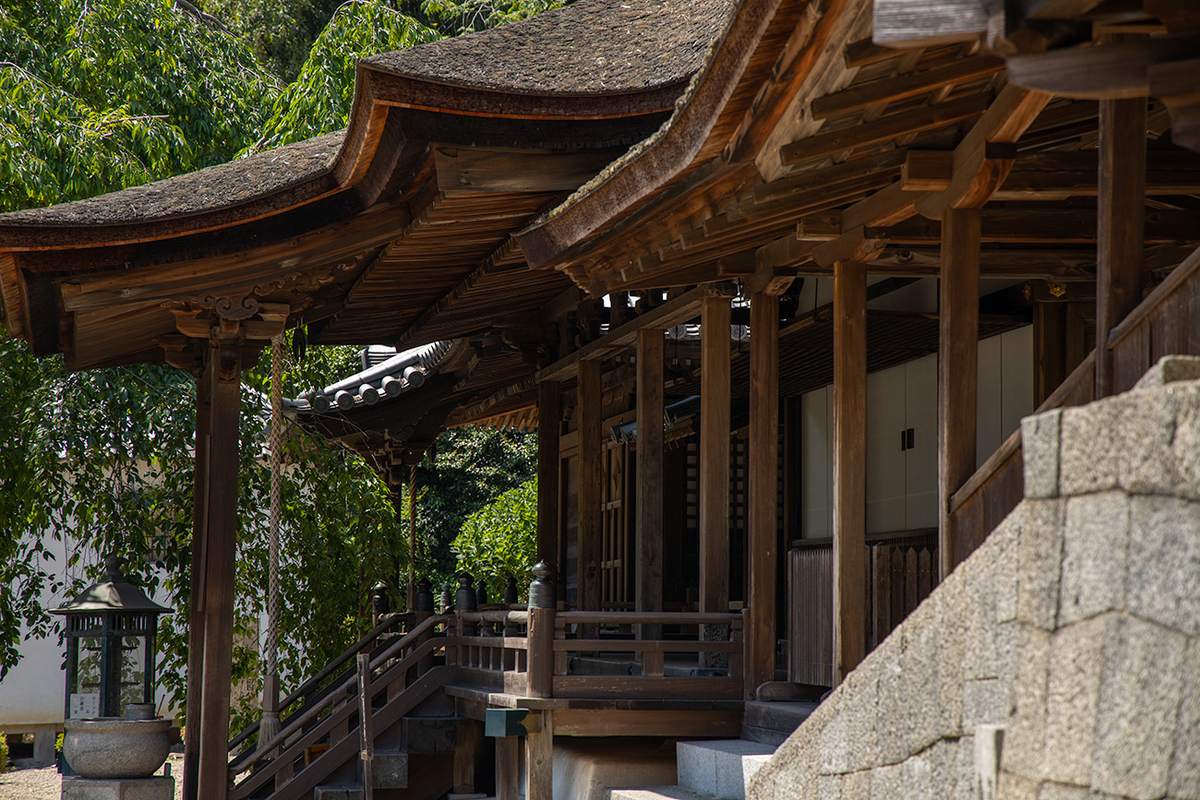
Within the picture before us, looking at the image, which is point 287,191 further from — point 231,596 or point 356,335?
point 356,335

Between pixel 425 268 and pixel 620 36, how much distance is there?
2192 mm

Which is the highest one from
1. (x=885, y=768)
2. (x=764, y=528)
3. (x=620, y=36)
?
(x=620, y=36)

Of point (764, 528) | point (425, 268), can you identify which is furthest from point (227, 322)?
point (764, 528)

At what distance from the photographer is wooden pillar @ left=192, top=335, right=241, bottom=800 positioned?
8.05 meters

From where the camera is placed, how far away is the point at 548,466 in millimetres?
12156

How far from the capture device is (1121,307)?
13.0 ft

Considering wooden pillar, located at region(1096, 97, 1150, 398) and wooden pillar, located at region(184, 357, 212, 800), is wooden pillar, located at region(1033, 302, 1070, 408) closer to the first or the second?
wooden pillar, located at region(1096, 97, 1150, 398)

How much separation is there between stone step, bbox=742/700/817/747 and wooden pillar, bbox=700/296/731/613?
79 cm

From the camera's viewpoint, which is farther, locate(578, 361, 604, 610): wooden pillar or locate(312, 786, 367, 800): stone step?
locate(578, 361, 604, 610): wooden pillar

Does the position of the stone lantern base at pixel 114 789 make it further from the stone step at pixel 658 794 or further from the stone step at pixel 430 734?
the stone step at pixel 658 794

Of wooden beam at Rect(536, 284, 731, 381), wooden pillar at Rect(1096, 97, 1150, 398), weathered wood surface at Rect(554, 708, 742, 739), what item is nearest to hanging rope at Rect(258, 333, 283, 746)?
wooden beam at Rect(536, 284, 731, 381)

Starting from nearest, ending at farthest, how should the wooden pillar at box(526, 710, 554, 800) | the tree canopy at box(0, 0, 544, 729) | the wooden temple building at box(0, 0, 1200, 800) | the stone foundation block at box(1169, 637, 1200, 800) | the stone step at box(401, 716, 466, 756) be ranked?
1. the stone foundation block at box(1169, 637, 1200, 800)
2. the wooden temple building at box(0, 0, 1200, 800)
3. the wooden pillar at box(526, 710, 554, 800)
4. the stone step at box(401, 716, 466, 756)
5. the tree canopy at box(0, 0, 544, 729)

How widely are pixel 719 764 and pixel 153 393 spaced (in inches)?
254

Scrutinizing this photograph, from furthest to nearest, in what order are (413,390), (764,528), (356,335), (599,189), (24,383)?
(413,390) < (356,335) < (24,383) < (764,528) < (599,189)
